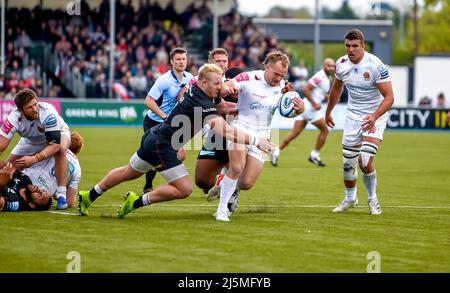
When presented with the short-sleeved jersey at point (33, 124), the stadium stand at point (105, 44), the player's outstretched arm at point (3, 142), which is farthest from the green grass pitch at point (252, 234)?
the stadium stand at point (105, 44)

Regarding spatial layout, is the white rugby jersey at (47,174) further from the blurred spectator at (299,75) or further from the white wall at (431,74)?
the white wall at (431,74)

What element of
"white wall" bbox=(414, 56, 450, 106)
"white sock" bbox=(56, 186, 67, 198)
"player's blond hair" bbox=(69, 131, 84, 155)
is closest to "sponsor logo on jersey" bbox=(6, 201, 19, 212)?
"white sock" bbox=(56, 186, 67, 198)

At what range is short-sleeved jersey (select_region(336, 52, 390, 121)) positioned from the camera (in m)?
13.4

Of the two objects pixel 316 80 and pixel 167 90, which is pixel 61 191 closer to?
pixel 167 90

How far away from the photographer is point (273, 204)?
47.5ft

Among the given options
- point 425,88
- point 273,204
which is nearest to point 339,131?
point 425,88

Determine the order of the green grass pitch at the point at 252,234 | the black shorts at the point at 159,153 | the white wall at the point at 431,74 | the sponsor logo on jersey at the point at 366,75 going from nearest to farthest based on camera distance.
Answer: the green grass pitch at the point at 252,234
the black shorts at the point at 159,153
the sponsor logo on jersey at the point at 366,75
the white wall at the point at 431,74

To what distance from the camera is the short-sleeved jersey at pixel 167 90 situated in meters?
15.9

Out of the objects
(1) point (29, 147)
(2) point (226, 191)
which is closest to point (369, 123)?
(2) point (226, 191)

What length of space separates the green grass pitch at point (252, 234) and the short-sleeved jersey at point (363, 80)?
1415 mm

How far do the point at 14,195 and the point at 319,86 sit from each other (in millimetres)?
12863

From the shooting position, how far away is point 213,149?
13.7 metres

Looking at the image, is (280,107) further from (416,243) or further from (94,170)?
(94,170)

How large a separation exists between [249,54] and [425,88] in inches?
601
